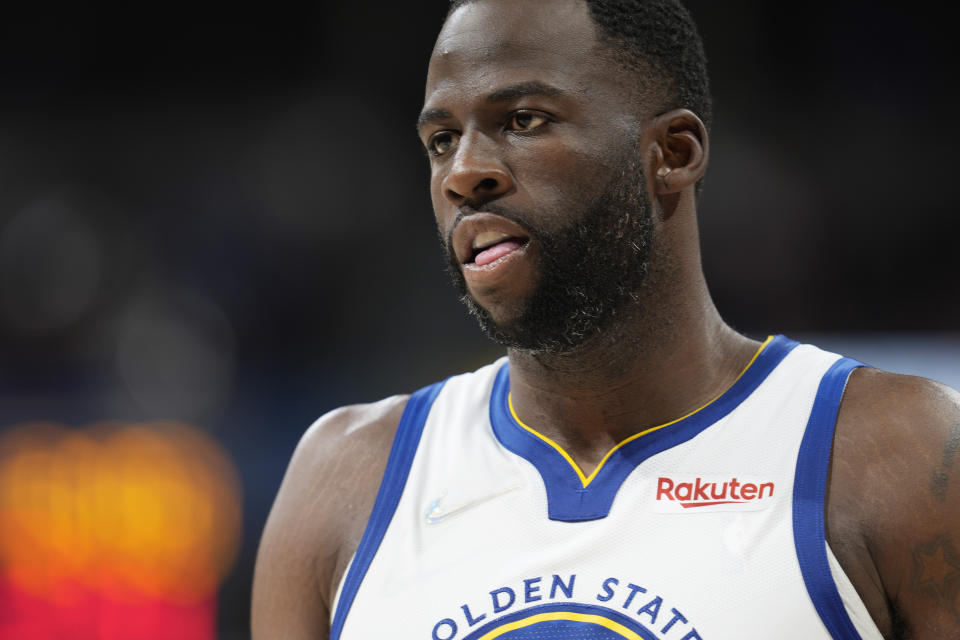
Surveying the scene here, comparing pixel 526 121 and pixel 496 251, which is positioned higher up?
pixel 526 121

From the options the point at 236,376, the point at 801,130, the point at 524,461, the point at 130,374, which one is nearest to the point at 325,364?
the point at 236,376

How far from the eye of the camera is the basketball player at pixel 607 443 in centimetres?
137

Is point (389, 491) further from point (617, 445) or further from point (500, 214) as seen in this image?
point (500, 214)

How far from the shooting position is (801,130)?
200 inches

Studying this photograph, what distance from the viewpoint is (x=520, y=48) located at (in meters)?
1.55

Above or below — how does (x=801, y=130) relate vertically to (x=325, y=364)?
above

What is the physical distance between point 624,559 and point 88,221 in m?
4.70

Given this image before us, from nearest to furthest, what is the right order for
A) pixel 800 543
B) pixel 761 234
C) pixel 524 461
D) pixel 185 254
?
pixel 800 543, pixel 524 461, pixel 761 234, pixel 185 254

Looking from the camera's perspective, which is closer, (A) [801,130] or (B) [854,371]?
(B) [854,371]

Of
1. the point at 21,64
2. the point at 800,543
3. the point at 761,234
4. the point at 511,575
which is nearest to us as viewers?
the point at 800,543

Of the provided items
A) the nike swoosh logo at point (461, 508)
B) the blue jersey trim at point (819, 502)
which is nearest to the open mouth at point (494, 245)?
the nike swoosh logo at point (461, 508)

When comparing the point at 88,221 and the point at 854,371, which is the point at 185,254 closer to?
the point at 88,221

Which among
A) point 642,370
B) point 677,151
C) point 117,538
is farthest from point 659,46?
point 117,538

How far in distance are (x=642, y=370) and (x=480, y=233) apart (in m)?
0.36
